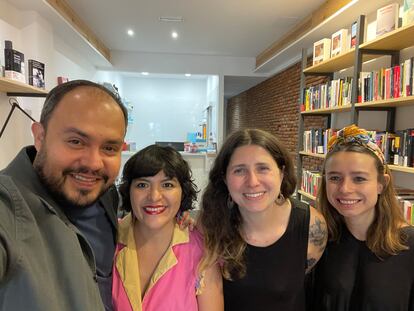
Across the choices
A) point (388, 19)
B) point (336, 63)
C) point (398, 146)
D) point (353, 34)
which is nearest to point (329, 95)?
point (336, 63)

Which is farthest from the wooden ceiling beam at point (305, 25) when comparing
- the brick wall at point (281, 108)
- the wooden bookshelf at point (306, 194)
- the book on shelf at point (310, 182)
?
the wooden bookshelf at point (306, 194)

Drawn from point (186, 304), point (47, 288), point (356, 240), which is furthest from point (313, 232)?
point (47, 288)

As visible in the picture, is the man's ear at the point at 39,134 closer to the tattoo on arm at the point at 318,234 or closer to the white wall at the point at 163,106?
the tattoo on arm at the point at 318,234

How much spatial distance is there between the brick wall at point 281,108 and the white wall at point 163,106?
1407 mm

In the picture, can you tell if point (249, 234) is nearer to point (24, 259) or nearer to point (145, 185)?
point (145, 185)

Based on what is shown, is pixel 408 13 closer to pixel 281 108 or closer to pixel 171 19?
pixel 171 19

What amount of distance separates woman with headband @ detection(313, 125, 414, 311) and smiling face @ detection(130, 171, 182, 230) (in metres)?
0.73

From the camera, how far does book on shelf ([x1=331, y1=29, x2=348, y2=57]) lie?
295 cm

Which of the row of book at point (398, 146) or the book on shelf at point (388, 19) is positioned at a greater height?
the book on shelf at point (388, 19)

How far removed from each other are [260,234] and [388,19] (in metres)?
2.13

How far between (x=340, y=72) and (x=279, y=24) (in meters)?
1.18

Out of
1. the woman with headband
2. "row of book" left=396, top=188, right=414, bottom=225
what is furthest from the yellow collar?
"row of book" left=396, top=188, right=414, bottom=225

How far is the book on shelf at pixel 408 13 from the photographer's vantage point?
2.02 meters

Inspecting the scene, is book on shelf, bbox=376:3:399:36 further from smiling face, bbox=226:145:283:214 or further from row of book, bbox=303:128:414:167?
smiling face, bbox=226:145:283:214
